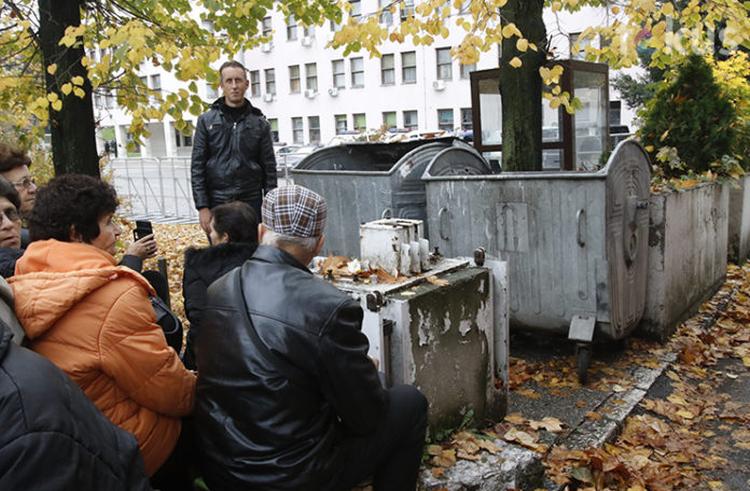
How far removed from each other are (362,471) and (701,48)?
6639 mm

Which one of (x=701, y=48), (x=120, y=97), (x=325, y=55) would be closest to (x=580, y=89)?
(x=701, y=48)

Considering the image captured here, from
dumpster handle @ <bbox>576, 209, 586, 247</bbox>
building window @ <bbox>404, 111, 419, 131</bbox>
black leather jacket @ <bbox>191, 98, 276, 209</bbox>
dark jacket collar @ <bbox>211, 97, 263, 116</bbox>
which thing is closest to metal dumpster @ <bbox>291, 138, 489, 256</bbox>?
black leather jacket @ <bbox>191, 98, 276, 209</bbox>

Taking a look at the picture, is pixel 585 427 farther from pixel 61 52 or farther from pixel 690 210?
pixel 61 52

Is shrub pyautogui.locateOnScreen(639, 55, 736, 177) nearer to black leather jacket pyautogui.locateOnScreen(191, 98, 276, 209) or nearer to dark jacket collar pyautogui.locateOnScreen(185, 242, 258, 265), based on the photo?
black leather jacket pyautogui.locateOnScreen(191, 98, 276, 209)

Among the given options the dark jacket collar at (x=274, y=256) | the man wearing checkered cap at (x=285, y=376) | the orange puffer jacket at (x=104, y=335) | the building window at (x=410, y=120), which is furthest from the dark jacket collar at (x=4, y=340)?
the building window at (x=410, y=120)

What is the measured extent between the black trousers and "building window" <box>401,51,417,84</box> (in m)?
35.6

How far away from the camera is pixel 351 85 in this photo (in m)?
39.7

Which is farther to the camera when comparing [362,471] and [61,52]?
[61,52]

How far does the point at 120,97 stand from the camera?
6973 mm

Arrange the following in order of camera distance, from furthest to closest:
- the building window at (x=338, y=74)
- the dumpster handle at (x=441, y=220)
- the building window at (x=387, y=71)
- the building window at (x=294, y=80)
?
the building window at (x=294, y=80)
the building window at (x=338, y=74)
the building window at (x=387, y=71)
the dumpster handle at (x=441, y=220)

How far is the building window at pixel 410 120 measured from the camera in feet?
124

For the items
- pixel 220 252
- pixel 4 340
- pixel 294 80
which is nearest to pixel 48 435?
pixel 4 340

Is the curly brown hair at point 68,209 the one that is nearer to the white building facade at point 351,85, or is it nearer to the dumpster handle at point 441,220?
the dumpster handle at point 441,220

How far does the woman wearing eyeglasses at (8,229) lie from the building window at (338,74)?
37.7 meters
